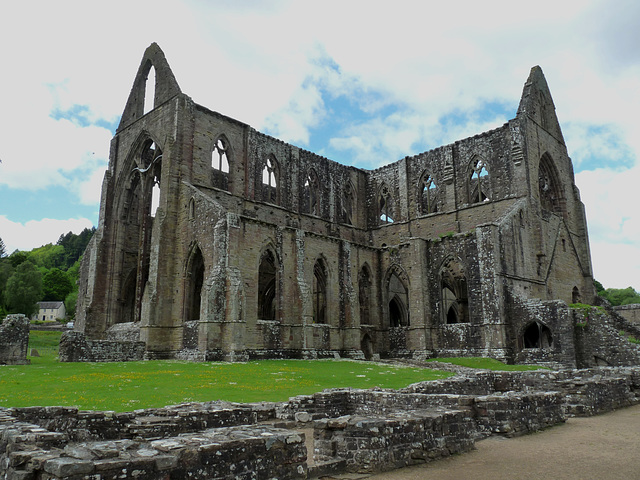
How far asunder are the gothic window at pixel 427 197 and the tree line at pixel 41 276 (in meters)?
24.4

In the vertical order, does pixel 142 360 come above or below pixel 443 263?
below

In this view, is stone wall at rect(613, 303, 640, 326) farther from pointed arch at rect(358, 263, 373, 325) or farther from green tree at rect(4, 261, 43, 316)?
green tree at rect(4, 261, 43, 316)

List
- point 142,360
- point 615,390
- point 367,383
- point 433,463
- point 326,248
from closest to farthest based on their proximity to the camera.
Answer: point 433,463 → point 615,390 → point 367,383 → point 142,360 → point 326,248

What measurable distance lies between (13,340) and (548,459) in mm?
20878

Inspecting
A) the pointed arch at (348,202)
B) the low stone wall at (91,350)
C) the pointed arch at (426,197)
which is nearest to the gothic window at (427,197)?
the pointed arch at (426,197)

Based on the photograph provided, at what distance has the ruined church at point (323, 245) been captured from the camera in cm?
2561

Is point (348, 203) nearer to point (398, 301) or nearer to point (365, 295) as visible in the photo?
point (398, 301)

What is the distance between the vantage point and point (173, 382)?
1511 cm

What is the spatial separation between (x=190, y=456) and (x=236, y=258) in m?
20.2

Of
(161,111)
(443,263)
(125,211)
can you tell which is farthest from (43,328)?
(443,263)

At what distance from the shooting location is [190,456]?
485cm

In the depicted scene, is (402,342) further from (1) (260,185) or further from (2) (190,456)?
(2) (190,456)

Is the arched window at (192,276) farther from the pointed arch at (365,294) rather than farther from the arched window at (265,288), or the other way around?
the pointed arch at (365,294)

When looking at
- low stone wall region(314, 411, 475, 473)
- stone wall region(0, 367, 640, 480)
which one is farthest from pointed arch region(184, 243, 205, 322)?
low stone wall region(314, 411, 475, 473)
